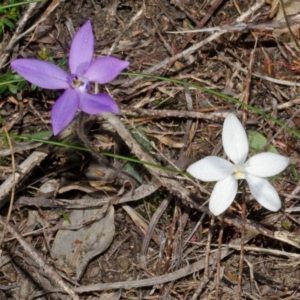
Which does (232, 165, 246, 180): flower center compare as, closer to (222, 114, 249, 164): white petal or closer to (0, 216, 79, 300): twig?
(222, 114, 249, 164): white petal

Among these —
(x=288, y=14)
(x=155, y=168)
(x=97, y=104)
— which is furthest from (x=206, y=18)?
(x=97, y=104)

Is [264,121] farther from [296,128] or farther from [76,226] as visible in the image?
[76,226]

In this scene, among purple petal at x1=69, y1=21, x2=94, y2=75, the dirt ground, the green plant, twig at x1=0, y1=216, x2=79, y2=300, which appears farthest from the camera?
the green plant

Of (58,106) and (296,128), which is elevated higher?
(58,106)

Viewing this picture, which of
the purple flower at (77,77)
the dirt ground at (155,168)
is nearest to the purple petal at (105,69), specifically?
the purple flower at (77,77)

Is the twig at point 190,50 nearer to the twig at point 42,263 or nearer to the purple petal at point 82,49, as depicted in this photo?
the purple petal at point 82,49

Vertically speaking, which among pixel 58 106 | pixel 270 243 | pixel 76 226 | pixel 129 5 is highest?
pixel 58 106

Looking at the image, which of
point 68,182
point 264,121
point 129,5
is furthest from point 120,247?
point 129,5

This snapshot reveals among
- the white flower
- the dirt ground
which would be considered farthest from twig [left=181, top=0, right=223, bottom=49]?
the white flower
